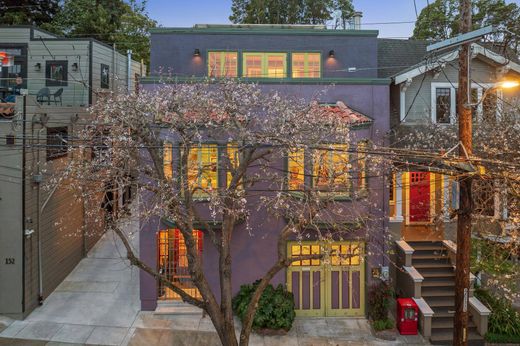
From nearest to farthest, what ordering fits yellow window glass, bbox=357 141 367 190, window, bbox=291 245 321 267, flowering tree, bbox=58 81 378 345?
flowering tree, bbox=58 81 378 345
yellow window glass, bbox=357 141 367 190
window, bbox=291 245 321 267

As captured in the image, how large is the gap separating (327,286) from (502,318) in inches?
192

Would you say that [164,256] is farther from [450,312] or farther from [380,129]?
[450,312]

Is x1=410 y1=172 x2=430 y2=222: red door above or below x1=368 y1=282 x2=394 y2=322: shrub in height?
above

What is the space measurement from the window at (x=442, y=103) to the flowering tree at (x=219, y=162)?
18.3 feet

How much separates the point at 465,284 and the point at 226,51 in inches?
399

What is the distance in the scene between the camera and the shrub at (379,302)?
13.2 metres

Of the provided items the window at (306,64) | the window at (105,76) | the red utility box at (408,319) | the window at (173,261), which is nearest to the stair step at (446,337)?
the red utility box at (408,319)

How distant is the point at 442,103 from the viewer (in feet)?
53.5

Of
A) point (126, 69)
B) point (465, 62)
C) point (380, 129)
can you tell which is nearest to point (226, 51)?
point (380, 129)

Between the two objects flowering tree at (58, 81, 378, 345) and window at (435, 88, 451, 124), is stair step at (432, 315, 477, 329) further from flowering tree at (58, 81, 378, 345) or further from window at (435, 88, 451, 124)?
window at (435, 88, 451, 124)

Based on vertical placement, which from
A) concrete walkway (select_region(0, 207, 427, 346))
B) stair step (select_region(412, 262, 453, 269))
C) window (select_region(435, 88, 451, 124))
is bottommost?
concrete walkway (select_region(0, 207, 427, 346))

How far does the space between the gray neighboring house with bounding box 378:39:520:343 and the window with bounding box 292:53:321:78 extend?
2.59m

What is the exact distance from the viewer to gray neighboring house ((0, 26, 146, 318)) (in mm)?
13367

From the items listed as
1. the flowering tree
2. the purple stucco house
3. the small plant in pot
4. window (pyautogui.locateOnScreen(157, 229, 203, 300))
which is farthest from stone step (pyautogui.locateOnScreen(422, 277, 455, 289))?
window (pyautogui.locateOnScreen(157, 229, 203, 300))
